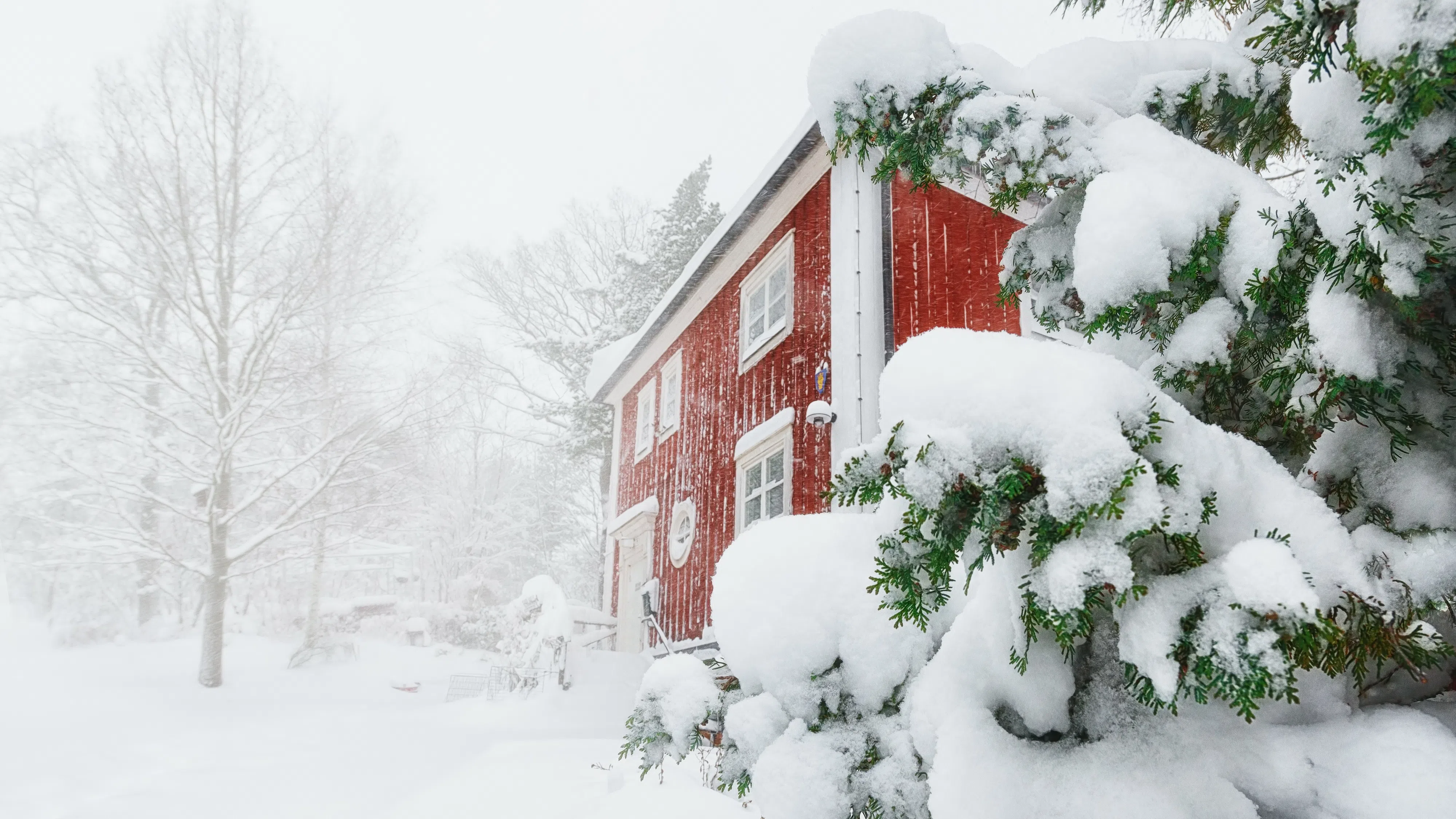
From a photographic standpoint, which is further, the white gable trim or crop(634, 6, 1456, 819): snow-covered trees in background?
the white gable trim

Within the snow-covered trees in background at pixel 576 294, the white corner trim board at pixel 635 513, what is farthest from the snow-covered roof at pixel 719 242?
the snow-covered trees in background at pixel 576 294

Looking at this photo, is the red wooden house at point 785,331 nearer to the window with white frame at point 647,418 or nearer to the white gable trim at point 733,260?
the white gable trim at point 733,260

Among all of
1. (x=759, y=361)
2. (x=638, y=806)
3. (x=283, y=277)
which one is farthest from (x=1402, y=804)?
(x=283, y=277)

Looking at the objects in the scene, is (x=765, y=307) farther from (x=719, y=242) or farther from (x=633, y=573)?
(x=633, y=573)

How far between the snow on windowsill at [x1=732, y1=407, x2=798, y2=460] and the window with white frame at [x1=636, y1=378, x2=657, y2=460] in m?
3.79

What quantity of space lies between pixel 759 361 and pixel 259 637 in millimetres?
20745

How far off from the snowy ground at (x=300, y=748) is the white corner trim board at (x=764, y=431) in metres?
3.55

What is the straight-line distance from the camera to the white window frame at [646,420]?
12.7 meters

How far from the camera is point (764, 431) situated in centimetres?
826

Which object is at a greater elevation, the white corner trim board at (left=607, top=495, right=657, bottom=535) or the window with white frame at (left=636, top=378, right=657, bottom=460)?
the window with white frame at (left=636, top=378, right=657, bottom=460)

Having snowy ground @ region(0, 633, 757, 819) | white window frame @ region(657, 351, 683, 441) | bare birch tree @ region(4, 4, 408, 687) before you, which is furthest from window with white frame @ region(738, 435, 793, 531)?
bare birch tree @ region(4, 4, 408, 687)

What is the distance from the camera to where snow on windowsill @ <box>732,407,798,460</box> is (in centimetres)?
786

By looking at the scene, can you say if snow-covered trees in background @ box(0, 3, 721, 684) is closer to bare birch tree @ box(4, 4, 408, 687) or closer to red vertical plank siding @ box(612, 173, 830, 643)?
bare birch tree @ box(4, 4, 408, 687)

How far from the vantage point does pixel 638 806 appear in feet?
19.1
